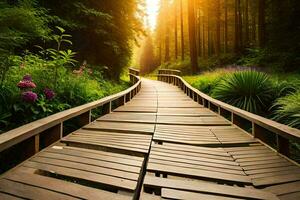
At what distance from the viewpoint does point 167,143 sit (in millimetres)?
4016

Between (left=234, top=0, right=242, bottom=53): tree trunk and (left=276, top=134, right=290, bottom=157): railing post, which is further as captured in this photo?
(left=234, top=0, right=242, bottom=53): tree trunk

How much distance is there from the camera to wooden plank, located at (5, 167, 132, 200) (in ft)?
7.38

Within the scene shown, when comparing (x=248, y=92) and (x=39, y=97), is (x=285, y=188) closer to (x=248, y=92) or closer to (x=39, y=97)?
(x=39, y=97)

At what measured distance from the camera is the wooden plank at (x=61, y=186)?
2250mm

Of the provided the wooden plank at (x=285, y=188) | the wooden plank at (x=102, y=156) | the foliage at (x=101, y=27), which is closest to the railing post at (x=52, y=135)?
the wooden plank at (x=102, y=156)

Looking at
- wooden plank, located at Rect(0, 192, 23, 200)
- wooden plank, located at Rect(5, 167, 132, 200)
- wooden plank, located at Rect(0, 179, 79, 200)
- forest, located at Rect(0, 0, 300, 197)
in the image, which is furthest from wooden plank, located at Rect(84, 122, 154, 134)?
wooden plank, located at Rect(0, 192, 23, 200)

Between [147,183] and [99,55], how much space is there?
35.2 feet

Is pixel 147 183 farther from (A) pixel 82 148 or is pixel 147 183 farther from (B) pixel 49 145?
(B) pixel 49 145

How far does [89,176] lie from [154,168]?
76cm

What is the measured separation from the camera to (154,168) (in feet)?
9.59

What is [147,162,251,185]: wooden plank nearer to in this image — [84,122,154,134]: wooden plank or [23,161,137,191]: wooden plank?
[23,161,137,191]: wooden plank

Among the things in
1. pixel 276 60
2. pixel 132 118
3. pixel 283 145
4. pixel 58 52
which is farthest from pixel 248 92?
pixel 276 60

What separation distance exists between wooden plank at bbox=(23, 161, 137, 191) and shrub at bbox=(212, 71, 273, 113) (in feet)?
17.2

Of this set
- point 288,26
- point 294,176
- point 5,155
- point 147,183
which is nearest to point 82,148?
point 5,155
